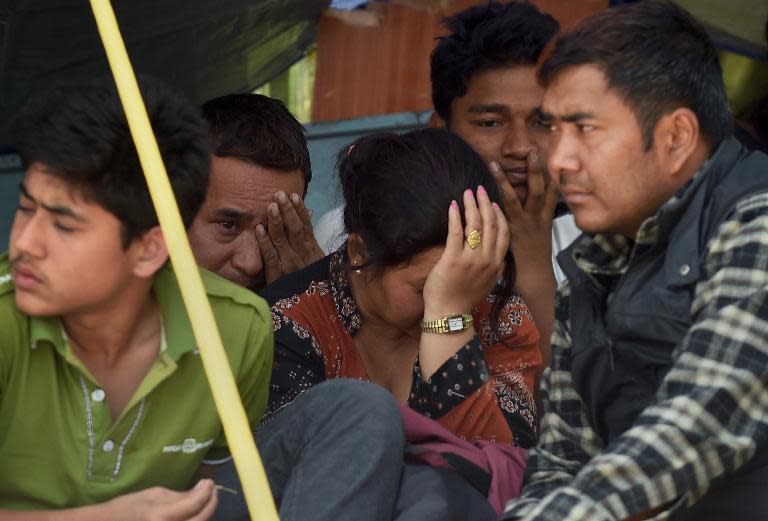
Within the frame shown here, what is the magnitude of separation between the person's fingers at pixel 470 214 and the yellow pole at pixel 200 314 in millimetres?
1042

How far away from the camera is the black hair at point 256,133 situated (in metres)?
3.76

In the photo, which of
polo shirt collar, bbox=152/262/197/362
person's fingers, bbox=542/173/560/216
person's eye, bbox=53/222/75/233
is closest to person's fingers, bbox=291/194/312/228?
person's fingers, bbox=542/173/560/216

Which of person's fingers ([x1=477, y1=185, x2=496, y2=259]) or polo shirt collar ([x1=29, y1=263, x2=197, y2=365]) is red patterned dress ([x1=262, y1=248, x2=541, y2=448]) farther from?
polo shirt collar ([x1=29, y1=263, x2=197, y2=365])

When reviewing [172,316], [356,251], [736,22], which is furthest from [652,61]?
[736,22]

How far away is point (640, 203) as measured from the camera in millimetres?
2570

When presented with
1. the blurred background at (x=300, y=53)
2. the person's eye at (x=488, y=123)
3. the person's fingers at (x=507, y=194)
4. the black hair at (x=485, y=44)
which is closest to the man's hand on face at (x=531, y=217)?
the person's fingers at (x=507, y=194)

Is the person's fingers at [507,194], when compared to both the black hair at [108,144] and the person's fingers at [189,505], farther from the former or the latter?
the person's fingers at [189,505]

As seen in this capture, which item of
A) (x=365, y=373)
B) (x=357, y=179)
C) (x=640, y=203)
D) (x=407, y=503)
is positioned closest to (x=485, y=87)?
(x=357, y=179)

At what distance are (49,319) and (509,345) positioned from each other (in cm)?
124

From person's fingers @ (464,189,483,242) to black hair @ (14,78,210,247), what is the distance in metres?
0.73

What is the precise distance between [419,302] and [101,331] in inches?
33.4

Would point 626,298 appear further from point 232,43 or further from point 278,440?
point 232,43

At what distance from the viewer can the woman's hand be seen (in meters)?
3.08

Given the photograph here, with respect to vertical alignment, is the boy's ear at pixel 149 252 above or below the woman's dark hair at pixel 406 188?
above
